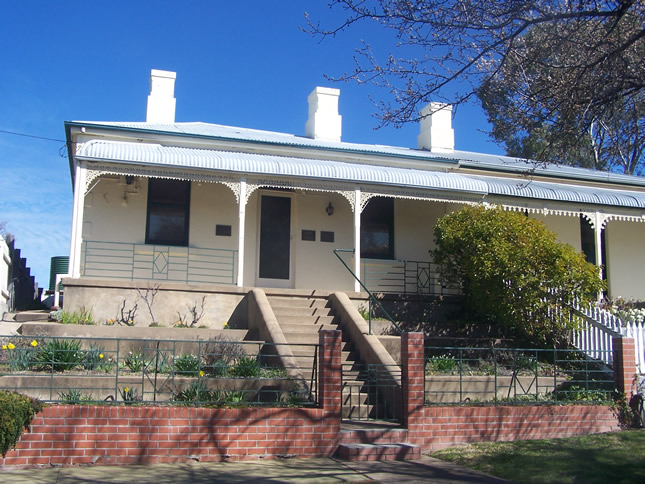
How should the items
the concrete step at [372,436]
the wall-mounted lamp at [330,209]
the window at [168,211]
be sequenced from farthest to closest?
the wall-mounted lamp at [330,209] < the window at [168,211] < the concrete step at [372,436]

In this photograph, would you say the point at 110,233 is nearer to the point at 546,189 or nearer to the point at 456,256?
the point at 456,256

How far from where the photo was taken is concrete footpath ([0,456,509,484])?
786 cm

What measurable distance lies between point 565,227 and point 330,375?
12115mm

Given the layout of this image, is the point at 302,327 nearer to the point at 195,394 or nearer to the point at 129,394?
the point at 195,394

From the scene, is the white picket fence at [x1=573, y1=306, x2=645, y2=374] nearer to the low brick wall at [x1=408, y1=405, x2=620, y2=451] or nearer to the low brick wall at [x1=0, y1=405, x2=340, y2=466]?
the low brick wall at [x1=408, y1=405, x2=620, y2=451]

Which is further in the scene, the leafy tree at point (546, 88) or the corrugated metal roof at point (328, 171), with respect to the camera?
the corrugated metal roof at point (328, 171)

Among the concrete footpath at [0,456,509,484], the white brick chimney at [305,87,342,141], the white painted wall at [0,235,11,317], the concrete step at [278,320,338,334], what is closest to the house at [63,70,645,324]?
the white brick chimney at [305,87,342,141]

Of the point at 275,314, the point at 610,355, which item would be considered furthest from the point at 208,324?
the point at 610,355

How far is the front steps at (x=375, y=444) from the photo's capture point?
30.1 feet

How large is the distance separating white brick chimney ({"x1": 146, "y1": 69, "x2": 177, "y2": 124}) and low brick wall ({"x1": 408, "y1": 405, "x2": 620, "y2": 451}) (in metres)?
12.0

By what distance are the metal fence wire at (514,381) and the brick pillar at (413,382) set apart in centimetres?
64

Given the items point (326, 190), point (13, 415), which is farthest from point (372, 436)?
point (326, 190)

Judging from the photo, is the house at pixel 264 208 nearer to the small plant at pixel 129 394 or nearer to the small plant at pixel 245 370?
the small plant at pixel 245 370

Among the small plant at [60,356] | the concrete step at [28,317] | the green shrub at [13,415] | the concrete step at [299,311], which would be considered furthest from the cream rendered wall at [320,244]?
the green shrub at [13,415]
